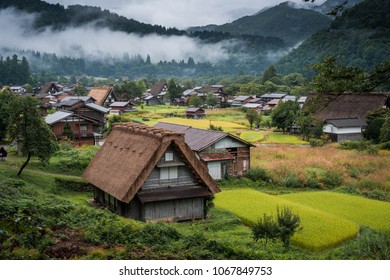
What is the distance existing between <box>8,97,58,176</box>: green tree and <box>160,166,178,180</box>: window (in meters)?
7.44

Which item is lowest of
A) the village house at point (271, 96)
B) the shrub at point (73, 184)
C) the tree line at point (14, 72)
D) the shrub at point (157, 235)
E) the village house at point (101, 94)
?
the shrub at point (73, 184)

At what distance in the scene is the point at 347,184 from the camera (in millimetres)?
24547

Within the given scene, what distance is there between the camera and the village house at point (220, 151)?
25009 mm

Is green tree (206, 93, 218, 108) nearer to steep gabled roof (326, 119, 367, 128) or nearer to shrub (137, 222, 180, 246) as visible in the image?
steep gabled roof (326, 119, 367, 128)

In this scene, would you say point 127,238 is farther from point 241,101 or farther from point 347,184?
point 241,101

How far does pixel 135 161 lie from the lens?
1631 centimetres

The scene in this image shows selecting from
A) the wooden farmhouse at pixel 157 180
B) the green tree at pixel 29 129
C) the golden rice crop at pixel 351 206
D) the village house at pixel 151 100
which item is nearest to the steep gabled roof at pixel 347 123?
the golden rice crop at pixel 351 206

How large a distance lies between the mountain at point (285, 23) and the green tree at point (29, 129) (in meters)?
9.71

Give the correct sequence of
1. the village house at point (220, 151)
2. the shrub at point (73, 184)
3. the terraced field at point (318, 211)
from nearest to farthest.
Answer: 1. the terraced field at point (318, 211)
2. the shrub at point (73, 184)
3. the village house at point (220, 151)

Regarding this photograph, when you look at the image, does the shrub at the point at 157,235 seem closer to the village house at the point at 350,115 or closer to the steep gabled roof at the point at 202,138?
the steep gabled roof at the point at 202,138

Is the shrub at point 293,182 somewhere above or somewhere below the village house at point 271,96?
below

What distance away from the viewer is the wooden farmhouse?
15734 mm

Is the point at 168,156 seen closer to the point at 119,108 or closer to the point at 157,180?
the point at 157,180

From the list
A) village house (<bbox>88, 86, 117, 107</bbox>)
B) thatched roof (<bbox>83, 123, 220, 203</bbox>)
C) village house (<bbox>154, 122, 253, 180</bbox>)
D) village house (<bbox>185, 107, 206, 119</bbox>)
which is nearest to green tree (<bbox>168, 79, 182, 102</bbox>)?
A: village house (<bbox>88, 86, 117, 107</bbox>)
